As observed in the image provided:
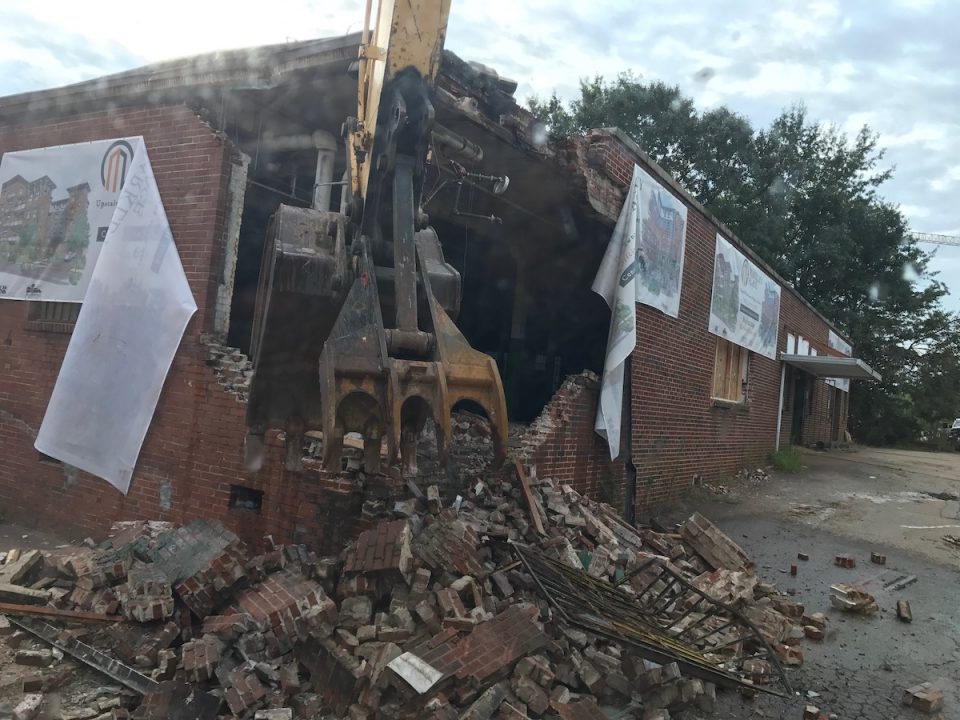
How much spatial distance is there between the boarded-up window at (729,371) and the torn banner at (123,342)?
915 cm

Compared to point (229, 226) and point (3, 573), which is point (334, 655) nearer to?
point (3, 573)

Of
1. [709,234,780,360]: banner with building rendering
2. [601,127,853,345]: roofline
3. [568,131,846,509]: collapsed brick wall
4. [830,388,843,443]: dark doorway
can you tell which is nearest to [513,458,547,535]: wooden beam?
[568,131,846,509]: collapsed brick wall

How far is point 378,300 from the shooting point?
3168mm

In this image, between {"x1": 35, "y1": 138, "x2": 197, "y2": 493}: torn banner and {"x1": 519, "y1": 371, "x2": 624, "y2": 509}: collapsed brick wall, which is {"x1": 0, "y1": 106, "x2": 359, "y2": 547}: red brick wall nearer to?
{"x1": 35, "y1": 138, "x2": 197, "y2": 493}: torn banner

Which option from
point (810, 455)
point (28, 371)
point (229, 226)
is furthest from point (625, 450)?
point (810, 455)

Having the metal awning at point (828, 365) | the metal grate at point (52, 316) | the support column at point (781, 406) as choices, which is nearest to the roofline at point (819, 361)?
the metal awning at point (828, 365)

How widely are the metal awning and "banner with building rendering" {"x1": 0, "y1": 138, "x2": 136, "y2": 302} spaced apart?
1455 cm

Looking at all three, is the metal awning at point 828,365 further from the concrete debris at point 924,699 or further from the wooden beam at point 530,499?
the concrete debris at point 924,699

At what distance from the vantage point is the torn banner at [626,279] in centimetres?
840

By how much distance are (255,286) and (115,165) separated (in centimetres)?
198

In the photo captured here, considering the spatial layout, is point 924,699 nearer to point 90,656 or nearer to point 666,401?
point 90,656

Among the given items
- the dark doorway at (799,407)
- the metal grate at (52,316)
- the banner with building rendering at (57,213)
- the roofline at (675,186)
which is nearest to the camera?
the banner with building rendering at (57,213)

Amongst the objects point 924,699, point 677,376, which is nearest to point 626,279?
point 677,376

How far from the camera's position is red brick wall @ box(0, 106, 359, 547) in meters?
6.27
